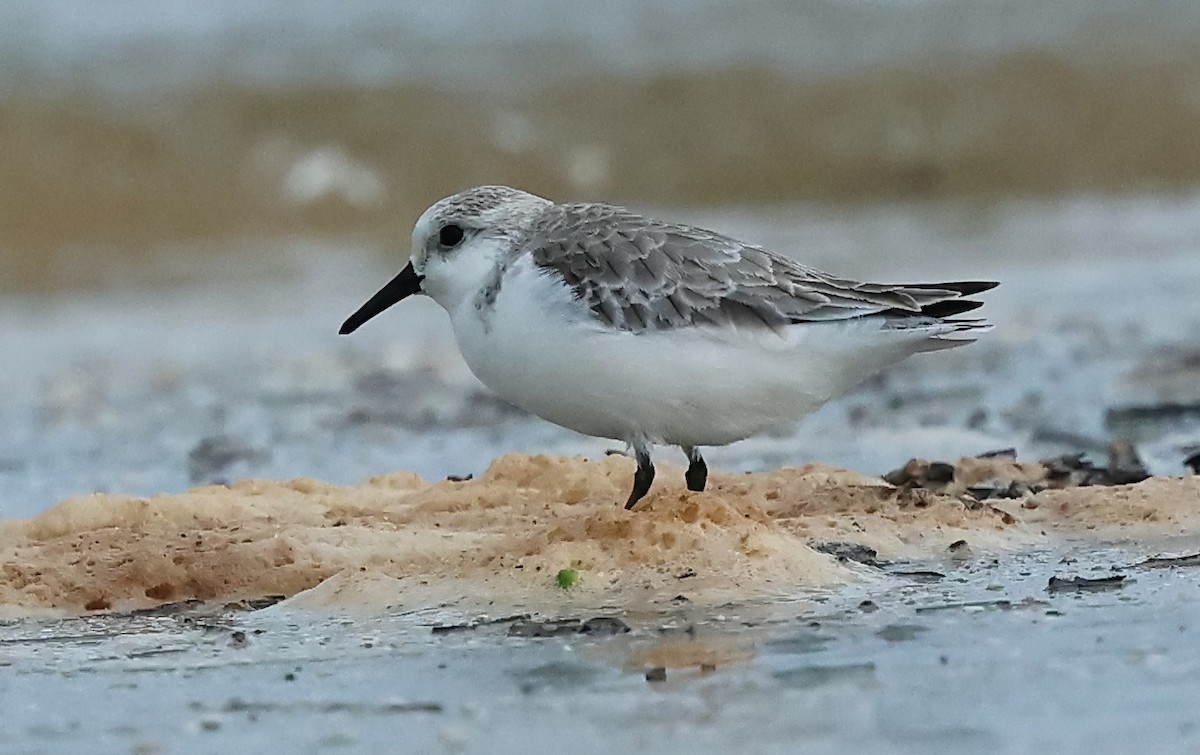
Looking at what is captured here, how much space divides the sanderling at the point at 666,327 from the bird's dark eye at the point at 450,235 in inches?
2.1

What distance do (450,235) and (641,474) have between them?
30.5 inches

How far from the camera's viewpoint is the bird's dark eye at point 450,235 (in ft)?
15.3

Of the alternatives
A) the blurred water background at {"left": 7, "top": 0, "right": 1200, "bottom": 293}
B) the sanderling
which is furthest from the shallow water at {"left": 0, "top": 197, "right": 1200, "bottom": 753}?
the blurred water background at {"left": 7, "top": 0, "right": 1200, "bottom": 293}

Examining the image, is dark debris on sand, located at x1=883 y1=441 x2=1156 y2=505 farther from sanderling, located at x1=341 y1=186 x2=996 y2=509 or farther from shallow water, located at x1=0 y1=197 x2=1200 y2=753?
sanderling, located at x1=341 y1=186 x2=996 y2=509

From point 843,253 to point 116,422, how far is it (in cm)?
602

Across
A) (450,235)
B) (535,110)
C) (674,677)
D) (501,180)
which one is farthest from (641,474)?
(535,110)

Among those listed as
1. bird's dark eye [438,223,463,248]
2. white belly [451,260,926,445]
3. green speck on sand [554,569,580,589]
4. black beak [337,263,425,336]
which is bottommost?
green speck on sand [554,569,580,589]

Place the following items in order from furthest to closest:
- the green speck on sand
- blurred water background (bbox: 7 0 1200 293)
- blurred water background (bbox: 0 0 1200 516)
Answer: blurred water background (bbox: 7 0 1200 293) → blurred water background (bbox: 0 0 1200 516) → the green speck on sand

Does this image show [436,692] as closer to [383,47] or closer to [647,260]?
[647,260]

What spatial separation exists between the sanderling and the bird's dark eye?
54 millimetres

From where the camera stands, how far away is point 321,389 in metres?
7.93

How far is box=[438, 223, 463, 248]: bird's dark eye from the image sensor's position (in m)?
4.67

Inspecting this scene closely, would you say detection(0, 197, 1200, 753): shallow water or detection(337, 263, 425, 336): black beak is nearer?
detection(0, 197, 1200, 753): shallow water

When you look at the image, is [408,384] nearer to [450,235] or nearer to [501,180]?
[450,235]
